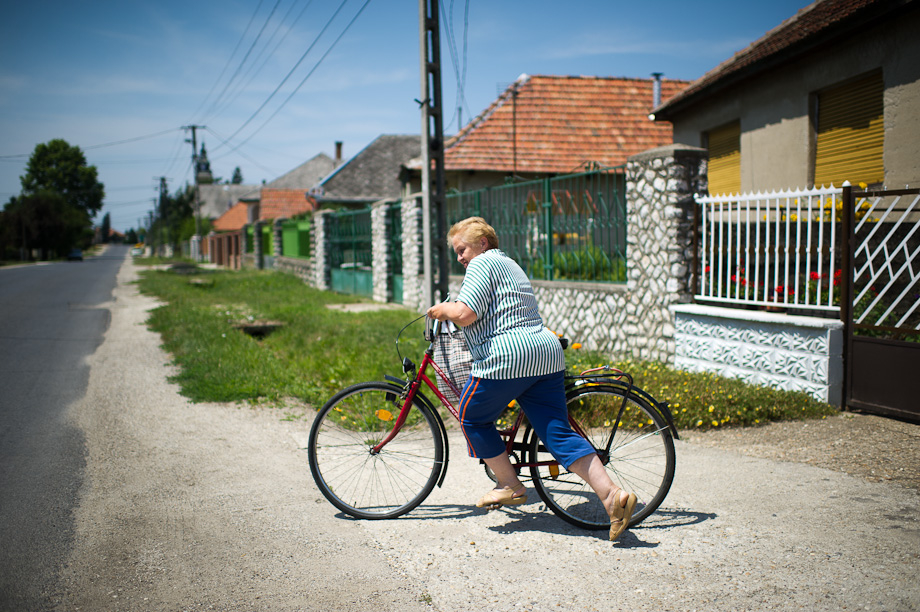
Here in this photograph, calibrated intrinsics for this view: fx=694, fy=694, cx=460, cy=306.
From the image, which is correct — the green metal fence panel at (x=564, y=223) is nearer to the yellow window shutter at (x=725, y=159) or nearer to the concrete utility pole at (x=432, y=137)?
the concrete utility pole at (x=432, y=137)

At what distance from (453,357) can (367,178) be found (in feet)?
114

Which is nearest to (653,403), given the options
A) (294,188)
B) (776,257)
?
(776,257)

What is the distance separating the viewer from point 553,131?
19.1 m

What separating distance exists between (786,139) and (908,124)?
7.46ft

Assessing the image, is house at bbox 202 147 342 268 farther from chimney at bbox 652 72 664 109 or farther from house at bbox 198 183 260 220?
chimney at bbox 652 72 664 109

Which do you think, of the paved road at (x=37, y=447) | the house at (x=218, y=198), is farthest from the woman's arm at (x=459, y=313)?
the house at (x=218, y=198)

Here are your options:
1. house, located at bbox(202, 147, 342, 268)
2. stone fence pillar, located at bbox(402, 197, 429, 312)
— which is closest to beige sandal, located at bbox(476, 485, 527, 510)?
stone fence pillar, located at bbox(402, 197, 429, 312)

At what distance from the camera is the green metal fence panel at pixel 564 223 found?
345 inches

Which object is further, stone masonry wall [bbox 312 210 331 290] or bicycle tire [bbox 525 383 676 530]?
stone masonry wall [bbox 312 210 331 290]

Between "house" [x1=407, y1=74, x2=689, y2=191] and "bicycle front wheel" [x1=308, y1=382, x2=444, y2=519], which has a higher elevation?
"house" [x1=407, y1=74, x2=689, y2=191]

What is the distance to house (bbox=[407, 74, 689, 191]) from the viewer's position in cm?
1812

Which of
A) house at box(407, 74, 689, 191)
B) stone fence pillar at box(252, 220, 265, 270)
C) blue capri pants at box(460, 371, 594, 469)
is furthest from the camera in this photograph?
stone fence pillar at box(252, 220, 265, 270)

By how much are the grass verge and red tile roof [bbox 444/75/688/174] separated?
6.61 m

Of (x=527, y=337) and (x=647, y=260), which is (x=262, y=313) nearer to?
(x=647, y=260)
